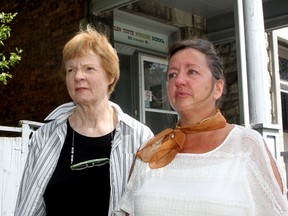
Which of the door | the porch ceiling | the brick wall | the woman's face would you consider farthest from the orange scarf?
the door

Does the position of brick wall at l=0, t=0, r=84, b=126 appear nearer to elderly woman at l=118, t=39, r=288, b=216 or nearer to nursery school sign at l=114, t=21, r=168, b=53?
nursery school sign at l=114, t=21, r=168, b=53

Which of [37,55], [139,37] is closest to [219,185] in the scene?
[37,55]

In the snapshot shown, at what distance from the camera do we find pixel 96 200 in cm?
243

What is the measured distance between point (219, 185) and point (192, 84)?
485 mm

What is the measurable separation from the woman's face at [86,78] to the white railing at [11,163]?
93.0 inches

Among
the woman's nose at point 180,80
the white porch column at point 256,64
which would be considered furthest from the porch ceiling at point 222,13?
the woman's nose at point 180,80

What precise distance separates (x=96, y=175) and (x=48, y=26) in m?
4.70

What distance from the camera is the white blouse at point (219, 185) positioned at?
6.05ft

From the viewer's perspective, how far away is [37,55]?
6891 millimetres

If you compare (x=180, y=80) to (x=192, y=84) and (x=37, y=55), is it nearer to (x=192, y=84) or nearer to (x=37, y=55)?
(x=192, y=84)

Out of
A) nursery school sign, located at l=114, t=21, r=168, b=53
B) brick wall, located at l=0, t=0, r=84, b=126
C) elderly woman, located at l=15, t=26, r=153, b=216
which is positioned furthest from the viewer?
nursery school sign, located at l=114, t=21, r=168, b=53

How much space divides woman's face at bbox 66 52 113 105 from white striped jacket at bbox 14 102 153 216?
219mm

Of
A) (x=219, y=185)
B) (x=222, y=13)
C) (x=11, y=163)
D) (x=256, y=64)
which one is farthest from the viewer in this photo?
(x=222, y=13)

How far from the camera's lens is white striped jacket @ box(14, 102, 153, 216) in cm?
246
